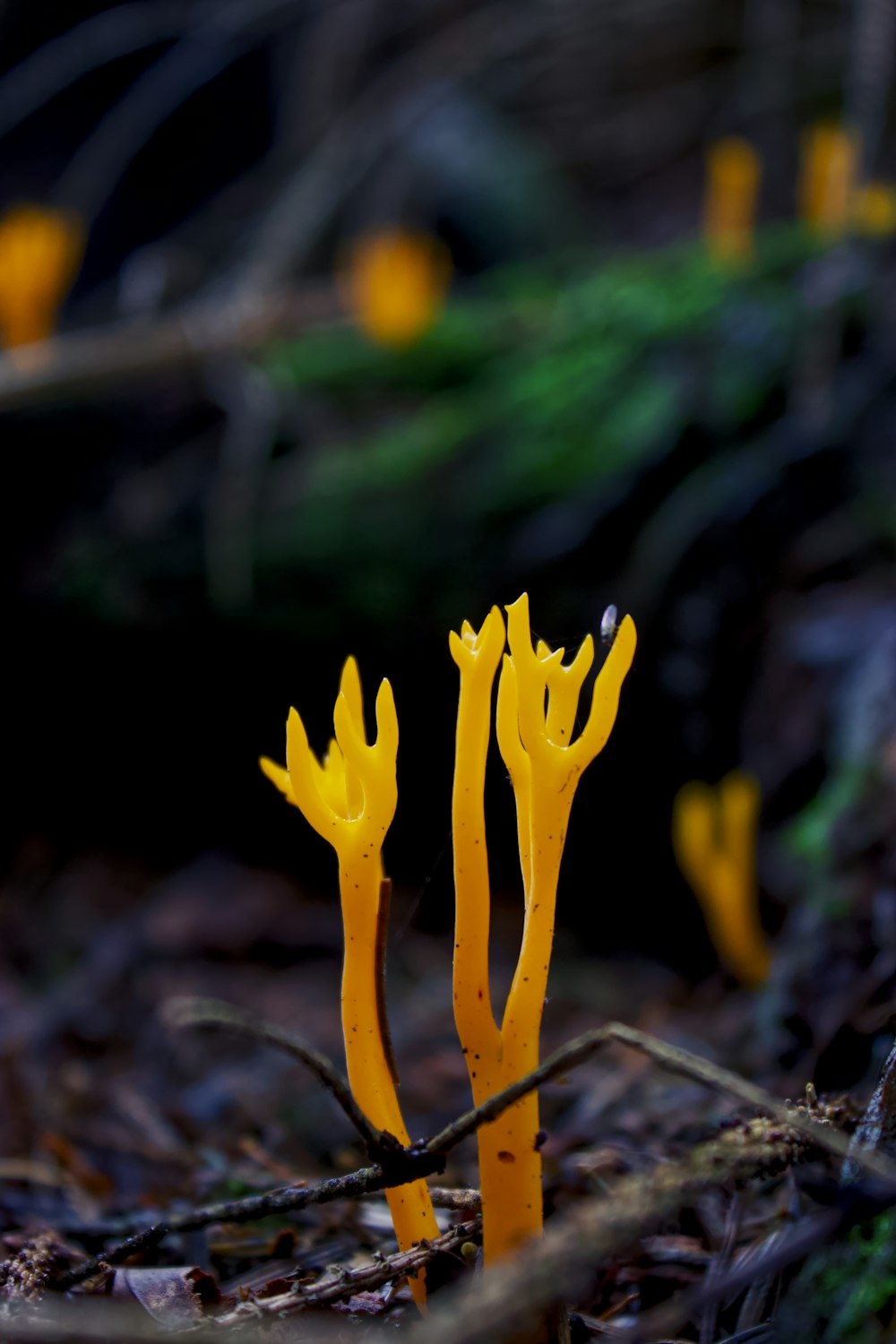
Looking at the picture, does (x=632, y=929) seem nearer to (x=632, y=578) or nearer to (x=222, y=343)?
(x=632, y=578)

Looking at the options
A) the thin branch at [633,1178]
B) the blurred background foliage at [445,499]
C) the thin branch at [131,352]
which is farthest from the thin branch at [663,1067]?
the thin branch at [131,352]

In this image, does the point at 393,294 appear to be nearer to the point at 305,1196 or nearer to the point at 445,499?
the point at 445,499

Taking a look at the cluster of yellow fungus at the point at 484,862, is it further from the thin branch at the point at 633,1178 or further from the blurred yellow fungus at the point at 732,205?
the blurred yellow fungus at the point at 732,205

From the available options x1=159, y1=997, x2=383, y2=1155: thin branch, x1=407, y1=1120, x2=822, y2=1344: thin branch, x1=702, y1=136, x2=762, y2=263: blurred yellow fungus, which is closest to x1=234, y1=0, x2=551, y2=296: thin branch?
x1=702, y1=136, x2=762, y2=263: blurred yellow fungus

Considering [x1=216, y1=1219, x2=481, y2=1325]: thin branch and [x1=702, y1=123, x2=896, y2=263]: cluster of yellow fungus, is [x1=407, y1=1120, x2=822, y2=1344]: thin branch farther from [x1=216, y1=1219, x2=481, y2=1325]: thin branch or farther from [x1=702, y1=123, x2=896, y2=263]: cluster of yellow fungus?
[x1=702, y1=123, x2=896, y2=263]: cluster of yellow fungus

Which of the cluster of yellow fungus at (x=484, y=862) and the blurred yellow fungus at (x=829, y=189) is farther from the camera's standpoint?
the blurred yellow fungus at (x=829, y=189)

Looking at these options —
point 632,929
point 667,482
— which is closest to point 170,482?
point 667,482
